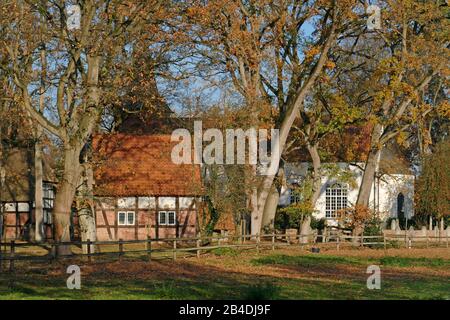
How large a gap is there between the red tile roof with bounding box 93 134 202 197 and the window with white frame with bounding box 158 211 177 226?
1.08 metres

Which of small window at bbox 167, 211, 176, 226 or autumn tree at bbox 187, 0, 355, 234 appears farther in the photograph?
small window at bbox 167, 211, 176, 226

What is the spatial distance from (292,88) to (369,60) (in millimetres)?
5465

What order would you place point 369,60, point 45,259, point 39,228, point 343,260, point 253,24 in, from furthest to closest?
point 369,60
point 39,228
point 253,24
point 343,260
point 45,259

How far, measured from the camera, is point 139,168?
51.6 meters

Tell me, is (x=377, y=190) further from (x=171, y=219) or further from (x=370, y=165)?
(x=171, y=219)

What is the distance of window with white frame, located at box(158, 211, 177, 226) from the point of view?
4978 centimetres

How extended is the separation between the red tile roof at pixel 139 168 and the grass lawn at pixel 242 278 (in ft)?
35.8

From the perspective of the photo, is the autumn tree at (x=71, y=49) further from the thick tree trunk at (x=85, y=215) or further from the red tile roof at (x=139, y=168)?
the red tile roof at (x=139, y=168)

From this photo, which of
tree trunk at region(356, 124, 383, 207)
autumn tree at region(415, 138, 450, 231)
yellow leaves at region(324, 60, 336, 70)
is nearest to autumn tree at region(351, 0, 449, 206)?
tree trunk at region(356, 124, 383, 207)

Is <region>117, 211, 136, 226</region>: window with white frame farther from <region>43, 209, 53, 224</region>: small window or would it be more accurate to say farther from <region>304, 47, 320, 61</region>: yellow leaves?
<region>304, 47, 320, 61</region>: yellow leaves

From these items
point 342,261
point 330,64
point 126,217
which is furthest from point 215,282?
point 126,217

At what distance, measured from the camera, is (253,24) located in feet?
136

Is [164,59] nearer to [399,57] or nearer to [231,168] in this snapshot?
[231,168]
